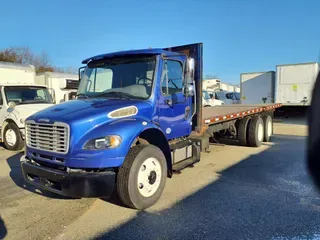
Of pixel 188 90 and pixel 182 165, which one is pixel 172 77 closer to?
pixel 188 90

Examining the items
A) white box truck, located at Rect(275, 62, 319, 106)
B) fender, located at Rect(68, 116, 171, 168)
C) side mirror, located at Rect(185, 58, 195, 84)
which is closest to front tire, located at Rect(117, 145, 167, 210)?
fender, located at Rect(68, 116, 171, 168)

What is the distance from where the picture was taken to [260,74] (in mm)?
18656

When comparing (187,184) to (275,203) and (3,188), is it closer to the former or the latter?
(275,203)

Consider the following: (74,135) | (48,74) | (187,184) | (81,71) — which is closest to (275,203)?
(187,184)

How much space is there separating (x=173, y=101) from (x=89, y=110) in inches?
62.8

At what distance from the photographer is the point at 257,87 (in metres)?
18.8

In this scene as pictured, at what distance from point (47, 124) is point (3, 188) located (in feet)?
7.47

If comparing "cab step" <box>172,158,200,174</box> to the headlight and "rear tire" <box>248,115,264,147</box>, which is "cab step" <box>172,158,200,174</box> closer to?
the headlight

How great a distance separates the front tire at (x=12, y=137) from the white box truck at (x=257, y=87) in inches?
580

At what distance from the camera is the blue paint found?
12.4ft

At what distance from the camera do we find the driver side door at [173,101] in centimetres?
488

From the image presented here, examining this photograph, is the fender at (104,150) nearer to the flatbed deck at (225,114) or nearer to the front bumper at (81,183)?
the front bumper at (81,183)

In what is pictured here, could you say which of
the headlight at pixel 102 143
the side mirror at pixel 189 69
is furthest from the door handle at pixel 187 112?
the headlight at pixel 102 143

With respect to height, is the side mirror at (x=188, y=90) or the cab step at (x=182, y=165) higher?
the side mirror at (x=188, y=90)
